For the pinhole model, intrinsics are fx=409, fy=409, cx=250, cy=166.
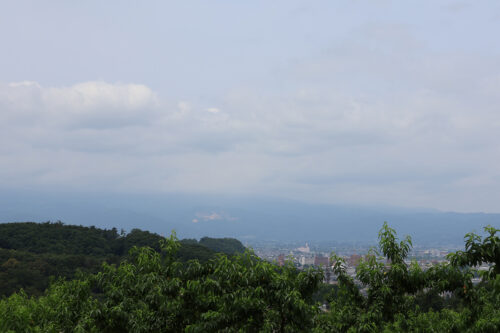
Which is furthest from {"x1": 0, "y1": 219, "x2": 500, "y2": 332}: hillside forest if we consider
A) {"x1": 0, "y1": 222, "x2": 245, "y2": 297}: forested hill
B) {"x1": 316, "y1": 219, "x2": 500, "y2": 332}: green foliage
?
{"x1": 0, "y1": 222, "x2": 245, "y2": 297}: forested hill

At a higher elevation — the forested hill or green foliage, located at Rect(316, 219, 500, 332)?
green foliage, located at Rect(316, 219, 500, 332)

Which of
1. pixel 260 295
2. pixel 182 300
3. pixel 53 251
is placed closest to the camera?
pixel 260 295

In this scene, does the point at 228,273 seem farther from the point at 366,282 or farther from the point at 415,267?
the point at 415,267

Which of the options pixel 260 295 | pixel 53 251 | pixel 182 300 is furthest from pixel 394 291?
pixel 53 251

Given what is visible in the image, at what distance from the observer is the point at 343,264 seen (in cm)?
762

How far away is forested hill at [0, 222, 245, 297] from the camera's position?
3978 centimetres

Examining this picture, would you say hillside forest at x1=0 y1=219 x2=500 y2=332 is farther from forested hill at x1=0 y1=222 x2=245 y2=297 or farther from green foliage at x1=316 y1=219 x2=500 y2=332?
forested hill at x1=0 y1=222 x2=245 y2=297

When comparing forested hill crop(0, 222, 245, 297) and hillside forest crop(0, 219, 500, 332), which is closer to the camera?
hillside forest crop(0, 219, 500, 332)

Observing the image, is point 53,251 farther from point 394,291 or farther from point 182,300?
point 394,291

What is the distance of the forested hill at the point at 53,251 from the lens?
39.8 m

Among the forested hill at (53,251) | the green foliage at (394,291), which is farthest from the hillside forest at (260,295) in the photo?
the forested hill at (53,251)

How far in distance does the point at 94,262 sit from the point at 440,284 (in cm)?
4639

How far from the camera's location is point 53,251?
2114 inches

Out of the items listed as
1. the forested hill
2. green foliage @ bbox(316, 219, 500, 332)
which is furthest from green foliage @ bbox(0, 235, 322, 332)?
the forested hill
